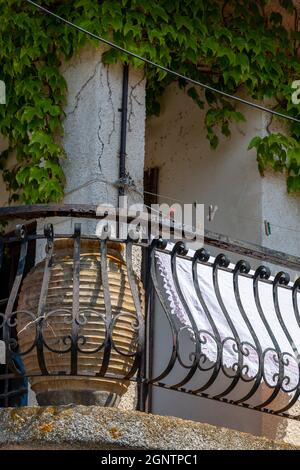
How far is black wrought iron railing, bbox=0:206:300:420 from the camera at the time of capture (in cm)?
778

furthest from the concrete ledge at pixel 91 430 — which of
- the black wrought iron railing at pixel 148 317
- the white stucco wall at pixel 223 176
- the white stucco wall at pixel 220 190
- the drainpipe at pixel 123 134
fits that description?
the white stucco wall at pixel 223 176

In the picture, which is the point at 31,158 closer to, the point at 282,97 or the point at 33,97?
the point at 33,97

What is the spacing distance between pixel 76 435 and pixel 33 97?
2.70m

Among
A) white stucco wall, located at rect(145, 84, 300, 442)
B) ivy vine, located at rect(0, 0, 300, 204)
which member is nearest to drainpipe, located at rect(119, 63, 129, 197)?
ivy vine, located at rect(0, 0, 300, 204)

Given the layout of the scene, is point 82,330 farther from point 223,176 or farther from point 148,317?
point 223,176

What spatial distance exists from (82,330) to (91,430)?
1.82ft

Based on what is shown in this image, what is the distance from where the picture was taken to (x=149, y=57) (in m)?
9.54

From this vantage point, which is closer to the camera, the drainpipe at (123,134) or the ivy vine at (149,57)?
the drainpipe at (123,134)

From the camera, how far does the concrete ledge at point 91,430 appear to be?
749 centimetres

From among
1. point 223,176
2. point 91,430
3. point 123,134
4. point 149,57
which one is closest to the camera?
point 91,430

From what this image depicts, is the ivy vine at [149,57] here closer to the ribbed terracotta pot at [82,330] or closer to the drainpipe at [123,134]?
the drainpipe at [123,134]

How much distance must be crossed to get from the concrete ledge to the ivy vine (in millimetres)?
1995

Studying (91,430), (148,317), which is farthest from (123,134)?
(91,430)

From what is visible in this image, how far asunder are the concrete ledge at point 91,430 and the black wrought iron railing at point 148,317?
245 millimetres
